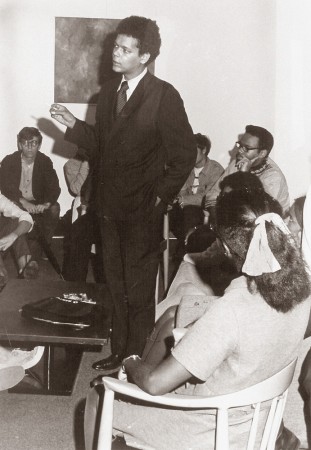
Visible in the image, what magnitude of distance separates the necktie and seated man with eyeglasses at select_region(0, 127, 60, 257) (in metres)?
2.69

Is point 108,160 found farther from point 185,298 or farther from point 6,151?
point 6,151

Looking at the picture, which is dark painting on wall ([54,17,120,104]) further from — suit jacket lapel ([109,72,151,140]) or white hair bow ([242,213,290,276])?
white hair bow ([242,213,290,276])

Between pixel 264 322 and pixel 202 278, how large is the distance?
1.97 m

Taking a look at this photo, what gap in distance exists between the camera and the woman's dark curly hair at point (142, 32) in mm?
3238

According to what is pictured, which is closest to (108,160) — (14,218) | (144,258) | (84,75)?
(144,258)

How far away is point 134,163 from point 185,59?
13.0 ft

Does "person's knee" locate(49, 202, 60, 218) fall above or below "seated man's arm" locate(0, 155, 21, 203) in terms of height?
below

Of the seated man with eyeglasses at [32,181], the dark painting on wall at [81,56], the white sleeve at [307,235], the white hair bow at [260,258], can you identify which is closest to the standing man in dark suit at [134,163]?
the white sleeve at [307,235]

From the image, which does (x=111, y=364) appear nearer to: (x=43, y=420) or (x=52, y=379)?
(x=52, y=379)

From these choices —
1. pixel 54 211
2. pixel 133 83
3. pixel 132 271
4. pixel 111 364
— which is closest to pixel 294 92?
pixel 54 211

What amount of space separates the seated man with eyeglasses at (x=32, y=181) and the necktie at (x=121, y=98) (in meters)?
2.69

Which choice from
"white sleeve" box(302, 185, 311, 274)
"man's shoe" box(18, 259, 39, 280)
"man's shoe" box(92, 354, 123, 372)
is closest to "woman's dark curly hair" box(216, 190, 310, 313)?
"white sleeve" box(302, 185, 311, 274)

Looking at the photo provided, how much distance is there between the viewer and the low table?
269cm

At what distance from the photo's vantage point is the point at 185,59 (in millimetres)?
7020
